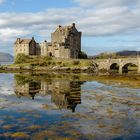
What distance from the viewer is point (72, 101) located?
44.9 metres

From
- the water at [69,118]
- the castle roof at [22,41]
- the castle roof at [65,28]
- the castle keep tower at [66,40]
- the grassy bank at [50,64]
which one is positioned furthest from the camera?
the castle roof at [22,41]

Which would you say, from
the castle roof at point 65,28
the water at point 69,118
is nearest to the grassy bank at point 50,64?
the castle roof at point 65,28

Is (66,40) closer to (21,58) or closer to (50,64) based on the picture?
(50,64)

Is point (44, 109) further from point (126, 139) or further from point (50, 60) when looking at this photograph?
point (50, 60)

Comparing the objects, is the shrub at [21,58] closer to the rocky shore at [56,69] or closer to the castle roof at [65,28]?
the rocky shore at [56,69]

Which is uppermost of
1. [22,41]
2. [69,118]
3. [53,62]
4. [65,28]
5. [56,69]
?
[65,28]

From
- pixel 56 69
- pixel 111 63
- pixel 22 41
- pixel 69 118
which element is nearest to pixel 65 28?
pixel 56 69

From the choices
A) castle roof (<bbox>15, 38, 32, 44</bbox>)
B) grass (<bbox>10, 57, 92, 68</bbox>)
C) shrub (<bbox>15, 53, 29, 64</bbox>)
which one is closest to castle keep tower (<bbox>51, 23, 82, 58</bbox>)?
grass (<bbox>10, 57, 92, 68</bbox>)

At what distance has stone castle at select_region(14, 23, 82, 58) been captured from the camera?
14188cm

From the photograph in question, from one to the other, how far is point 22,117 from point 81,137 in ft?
29.8

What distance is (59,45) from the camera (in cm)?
14112

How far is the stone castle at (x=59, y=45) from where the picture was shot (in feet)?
465

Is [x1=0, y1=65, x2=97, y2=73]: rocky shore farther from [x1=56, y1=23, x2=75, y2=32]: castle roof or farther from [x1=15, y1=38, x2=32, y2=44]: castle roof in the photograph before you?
[x1=56, y1=23, x2=75, y2=32]: castle roof

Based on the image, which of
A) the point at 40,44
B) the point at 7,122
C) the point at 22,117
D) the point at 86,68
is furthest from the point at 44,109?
the point at 40,44
